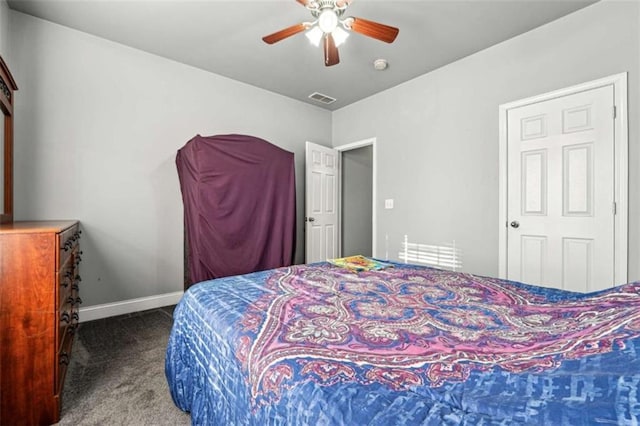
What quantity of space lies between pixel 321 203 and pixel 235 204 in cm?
149

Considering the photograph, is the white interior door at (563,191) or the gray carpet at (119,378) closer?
the gray carpet at (119,378)

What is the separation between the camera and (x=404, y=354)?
0.81m

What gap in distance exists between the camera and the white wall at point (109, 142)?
252 centimetres

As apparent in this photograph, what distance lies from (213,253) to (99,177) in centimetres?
133

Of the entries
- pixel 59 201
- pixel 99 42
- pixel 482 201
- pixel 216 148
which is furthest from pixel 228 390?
pixel 99 42

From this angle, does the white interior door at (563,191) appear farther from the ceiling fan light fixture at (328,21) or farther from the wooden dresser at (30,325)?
the wooden dresser at (30,325)

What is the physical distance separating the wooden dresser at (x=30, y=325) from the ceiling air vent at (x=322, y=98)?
343cm

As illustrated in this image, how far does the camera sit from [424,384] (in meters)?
0.67

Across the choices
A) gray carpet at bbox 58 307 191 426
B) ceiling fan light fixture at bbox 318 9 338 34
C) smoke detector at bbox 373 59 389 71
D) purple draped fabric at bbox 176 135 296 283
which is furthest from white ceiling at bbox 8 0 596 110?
gray carpet at bbox 58 307 191 426

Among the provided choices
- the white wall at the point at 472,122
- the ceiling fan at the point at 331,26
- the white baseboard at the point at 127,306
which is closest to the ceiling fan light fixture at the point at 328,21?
the ceiling fan at the point at 331,26

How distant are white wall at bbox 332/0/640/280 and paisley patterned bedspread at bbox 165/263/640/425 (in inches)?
66.2

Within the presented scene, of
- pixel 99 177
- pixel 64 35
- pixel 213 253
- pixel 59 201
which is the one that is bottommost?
pixel 213 253

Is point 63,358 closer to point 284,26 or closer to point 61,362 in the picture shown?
point 61,362

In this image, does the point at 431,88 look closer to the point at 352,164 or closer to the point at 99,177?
the point at 352,164
